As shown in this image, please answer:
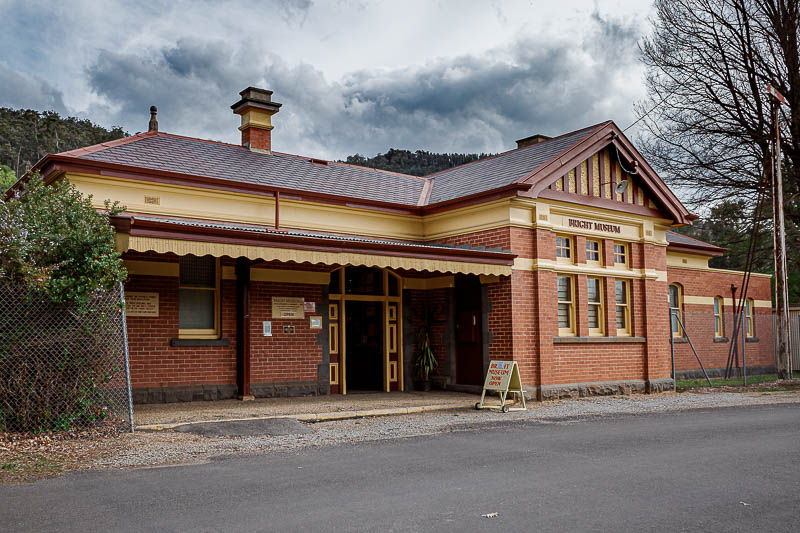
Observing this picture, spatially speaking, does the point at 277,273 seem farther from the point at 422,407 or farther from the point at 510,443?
the point at 510,443

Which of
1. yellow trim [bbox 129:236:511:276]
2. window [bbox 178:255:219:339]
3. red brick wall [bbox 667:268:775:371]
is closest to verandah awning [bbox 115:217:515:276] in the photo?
yellow trim [bbox 129:236:511:276]

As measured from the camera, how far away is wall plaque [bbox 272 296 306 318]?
48.1ft

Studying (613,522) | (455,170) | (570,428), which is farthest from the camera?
(455,170)

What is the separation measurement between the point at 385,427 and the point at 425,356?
5.44 m

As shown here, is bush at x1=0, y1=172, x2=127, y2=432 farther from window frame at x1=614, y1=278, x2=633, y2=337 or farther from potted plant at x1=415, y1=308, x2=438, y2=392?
window frame at x1=614, y1=278, x2=633, y2=337

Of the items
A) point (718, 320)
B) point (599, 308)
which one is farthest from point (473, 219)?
point (718, 320)

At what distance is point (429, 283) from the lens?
16.9 m

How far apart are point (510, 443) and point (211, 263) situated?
743 centimetres

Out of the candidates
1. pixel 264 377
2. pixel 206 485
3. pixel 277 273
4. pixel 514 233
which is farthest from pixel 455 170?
pixel 206 485

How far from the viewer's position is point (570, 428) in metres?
11.0

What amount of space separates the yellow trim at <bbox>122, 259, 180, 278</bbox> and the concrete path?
242cm

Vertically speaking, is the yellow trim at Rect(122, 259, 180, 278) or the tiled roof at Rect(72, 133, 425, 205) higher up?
the tiled roof at Rect(72, 133, 425, 205)

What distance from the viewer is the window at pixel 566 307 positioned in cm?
1623

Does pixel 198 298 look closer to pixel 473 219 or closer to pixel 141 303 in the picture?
pixel 141 303
